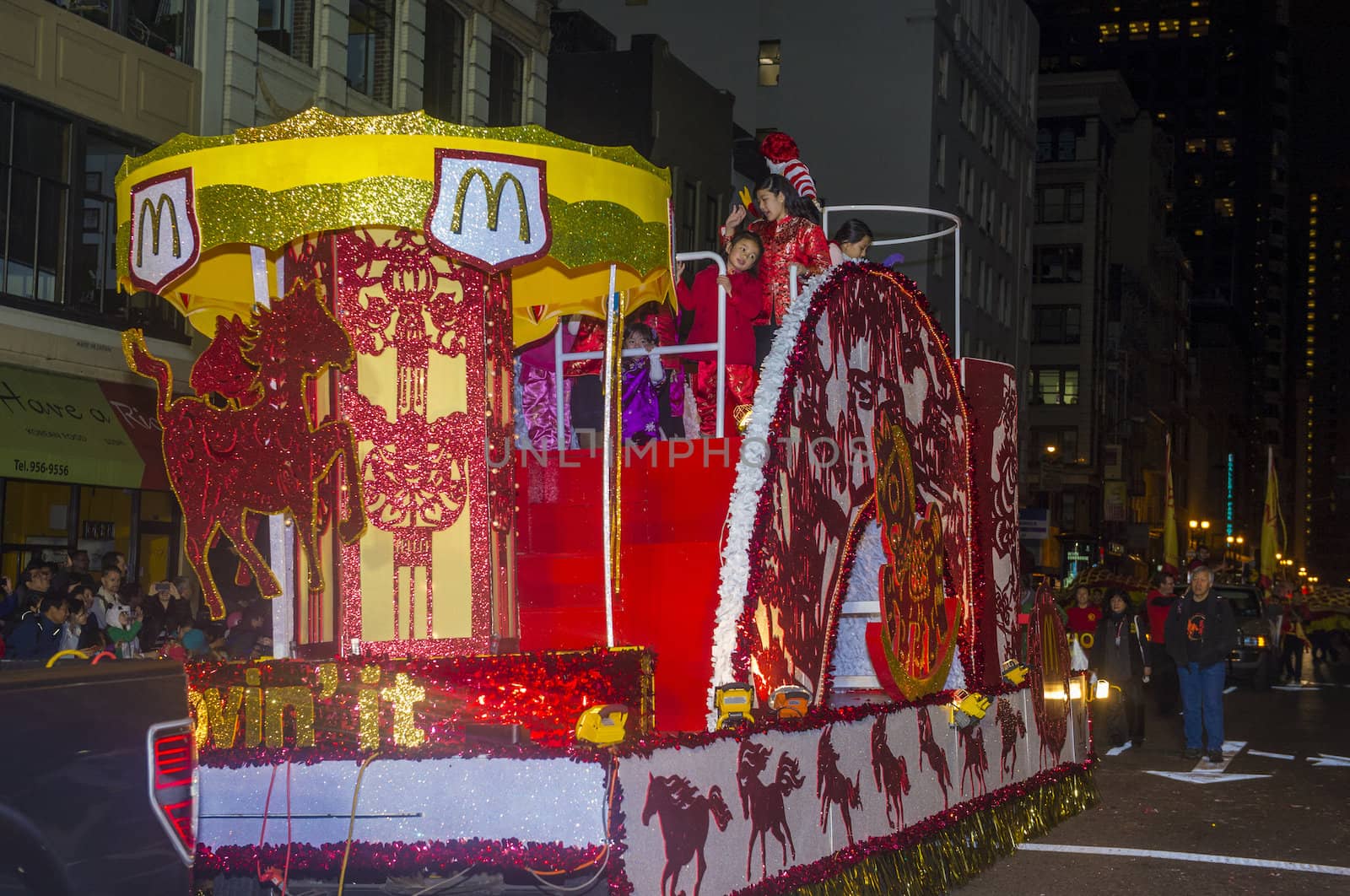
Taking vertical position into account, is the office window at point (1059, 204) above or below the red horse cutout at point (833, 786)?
above

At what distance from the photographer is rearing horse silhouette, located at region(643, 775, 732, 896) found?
560cm

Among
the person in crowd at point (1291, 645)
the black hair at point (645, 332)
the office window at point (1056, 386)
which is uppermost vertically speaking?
the office window at point (1056, 386)

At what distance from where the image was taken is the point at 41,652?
9914 mm

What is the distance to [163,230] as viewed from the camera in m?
6.49

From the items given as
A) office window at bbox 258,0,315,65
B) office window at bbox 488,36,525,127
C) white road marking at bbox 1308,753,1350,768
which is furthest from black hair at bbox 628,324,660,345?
office window at bbox 488,36,525,127

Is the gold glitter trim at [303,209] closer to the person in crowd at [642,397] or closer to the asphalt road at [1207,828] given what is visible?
the person in crowd at [642,397]

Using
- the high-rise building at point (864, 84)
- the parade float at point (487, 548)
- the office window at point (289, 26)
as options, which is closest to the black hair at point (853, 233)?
the parade float at point (487, 548)

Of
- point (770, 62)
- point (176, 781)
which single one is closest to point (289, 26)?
point (176, 781)

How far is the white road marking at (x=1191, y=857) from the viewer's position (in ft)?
31.9

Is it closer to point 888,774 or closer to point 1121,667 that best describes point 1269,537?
point 1121,667

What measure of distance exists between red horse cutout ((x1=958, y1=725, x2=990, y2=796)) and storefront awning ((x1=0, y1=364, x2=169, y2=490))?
11.5m

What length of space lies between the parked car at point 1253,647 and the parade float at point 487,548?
19633 millimetres

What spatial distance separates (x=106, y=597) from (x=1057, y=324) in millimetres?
63651

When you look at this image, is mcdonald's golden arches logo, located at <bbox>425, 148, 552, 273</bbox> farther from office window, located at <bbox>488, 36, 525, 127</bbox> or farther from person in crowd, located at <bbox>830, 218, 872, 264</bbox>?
office window, located at <bbox>488, 36, 525, 127</bbox>
